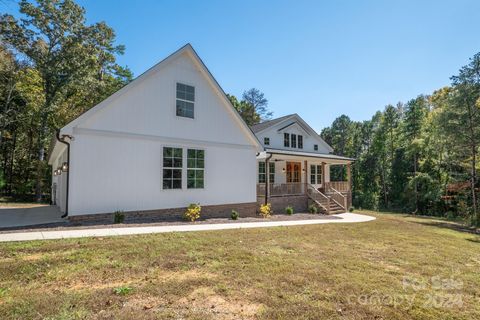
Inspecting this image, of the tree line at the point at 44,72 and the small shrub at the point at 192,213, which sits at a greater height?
the tree line at the point at 44,72

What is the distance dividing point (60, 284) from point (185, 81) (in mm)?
9607

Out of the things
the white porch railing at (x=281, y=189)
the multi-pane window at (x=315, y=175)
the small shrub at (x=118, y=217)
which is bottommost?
the small shrub at (x=118, y=217)

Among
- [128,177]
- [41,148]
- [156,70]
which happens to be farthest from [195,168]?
[41,148]

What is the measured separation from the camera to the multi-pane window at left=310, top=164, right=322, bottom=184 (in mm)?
22562

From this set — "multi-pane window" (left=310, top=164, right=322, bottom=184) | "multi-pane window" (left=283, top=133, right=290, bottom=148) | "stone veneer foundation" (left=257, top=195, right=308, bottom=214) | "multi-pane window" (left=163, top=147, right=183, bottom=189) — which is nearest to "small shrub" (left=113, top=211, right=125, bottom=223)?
"multi-pane window" (left=163, top=147, right=183, bottom=189)

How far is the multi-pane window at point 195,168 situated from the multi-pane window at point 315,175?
12.8 meters

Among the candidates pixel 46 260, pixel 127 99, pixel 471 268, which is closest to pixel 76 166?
pixel 127 99

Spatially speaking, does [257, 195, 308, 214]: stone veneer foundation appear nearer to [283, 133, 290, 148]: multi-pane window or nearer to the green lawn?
[283, 133, 290, 148]: multi-pane window

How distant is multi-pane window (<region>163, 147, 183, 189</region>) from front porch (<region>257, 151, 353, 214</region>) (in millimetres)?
5955

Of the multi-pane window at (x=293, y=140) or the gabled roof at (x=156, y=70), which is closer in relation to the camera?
the gabled roof at (x=156, y=70)

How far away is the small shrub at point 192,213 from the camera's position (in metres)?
11.2

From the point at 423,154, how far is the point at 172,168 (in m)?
33.5

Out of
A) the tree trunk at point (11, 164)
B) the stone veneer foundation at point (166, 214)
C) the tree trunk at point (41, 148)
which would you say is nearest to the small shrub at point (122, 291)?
the stone veneer foundation at point (166, 214)

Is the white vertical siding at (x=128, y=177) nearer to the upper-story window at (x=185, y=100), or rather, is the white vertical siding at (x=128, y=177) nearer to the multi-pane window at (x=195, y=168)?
the multi-pane window at (x=195, y=168)
